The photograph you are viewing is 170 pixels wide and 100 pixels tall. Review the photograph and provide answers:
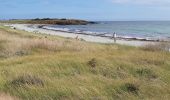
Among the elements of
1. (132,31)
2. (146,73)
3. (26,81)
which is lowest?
(132,31)

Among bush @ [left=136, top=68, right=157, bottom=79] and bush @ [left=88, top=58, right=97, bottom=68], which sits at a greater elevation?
bush @ [left=88, top=58, right=97, bottom=68]

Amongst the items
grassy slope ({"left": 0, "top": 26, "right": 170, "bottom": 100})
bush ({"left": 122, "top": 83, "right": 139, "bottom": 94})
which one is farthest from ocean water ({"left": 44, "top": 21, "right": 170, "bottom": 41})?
bush ({"left": 122, "top": 83, "right": 139, "bottom": 94})

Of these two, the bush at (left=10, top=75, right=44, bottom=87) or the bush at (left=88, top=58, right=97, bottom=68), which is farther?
the bush at (left=88, top=58, right=97, bottom=68)

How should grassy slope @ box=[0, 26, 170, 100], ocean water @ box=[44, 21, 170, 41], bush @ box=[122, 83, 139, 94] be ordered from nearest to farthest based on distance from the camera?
1. grassy slope @ box=[0, 26, 170, 100]
2. bush @ box=[122, 83, 139, 94]
3. ocean water @ box=[44, 21, 170, 41]

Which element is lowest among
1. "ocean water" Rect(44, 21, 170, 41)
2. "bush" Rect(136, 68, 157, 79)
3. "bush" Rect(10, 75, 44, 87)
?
"ocean water" Rect(44, 21, 170, 41)

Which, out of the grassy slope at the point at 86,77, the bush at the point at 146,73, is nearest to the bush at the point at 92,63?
the grassy slope at the point at 86,77

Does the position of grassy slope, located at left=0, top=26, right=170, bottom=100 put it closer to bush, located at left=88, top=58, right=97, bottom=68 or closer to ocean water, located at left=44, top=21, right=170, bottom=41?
bush, located at left=88, top=58, right=97, bottom=68

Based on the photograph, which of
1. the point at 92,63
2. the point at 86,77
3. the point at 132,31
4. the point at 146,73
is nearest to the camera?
the point at 86,77

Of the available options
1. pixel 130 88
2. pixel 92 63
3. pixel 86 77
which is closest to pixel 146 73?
pixel 92 63

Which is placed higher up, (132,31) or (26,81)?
(26,81)

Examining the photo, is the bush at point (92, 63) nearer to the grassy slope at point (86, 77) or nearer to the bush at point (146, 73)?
the grassy slope at point (86, 77)

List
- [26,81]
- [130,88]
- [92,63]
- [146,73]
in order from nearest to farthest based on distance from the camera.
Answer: [130,88]
[26,81]
[146,73]
[92,63]

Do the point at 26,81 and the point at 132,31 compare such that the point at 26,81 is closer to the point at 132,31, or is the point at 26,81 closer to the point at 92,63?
the point at 92,63

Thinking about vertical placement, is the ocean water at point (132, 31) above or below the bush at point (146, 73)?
below
